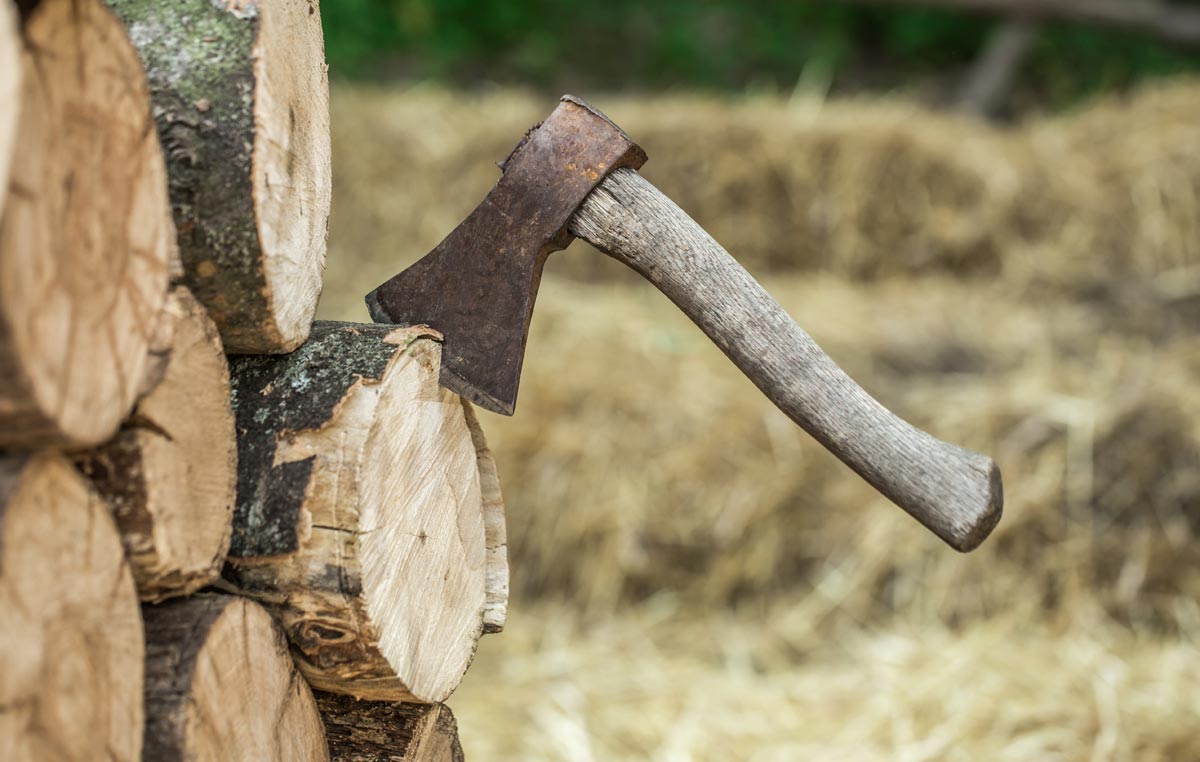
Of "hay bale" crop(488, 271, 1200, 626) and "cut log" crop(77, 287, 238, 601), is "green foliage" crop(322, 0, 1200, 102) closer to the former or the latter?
"hay bale" crop(488, 271, 1200, 626)

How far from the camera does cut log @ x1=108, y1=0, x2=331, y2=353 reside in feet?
2.59

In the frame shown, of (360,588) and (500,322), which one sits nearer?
(360,588)

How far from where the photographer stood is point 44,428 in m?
0.60

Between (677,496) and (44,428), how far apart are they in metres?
2.03

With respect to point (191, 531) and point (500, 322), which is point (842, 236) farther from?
point (191, 531)

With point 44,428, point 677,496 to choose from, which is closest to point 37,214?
point 44,428

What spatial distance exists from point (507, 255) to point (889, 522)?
177 cm

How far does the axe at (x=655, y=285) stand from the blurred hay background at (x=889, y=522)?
1.14 meters

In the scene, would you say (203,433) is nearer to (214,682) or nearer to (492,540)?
(214,682)

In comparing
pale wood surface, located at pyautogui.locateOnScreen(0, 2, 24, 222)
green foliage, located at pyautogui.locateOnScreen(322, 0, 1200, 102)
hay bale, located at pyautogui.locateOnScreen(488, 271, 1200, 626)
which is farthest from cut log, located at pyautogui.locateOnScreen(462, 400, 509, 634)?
green foliage, located at pyautogui.locateOnScreen(322, 0, 1200, 102)

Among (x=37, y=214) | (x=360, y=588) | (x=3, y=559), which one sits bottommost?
(x=360, y=588)

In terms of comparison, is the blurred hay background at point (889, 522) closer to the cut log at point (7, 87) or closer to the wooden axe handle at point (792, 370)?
the wooden axe handle at point (792, 370)

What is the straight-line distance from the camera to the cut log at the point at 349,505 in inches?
32.9

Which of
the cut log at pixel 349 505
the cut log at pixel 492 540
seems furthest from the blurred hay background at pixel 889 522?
the cut log at pixel 349 505
